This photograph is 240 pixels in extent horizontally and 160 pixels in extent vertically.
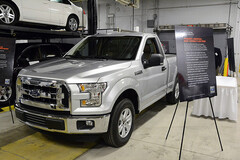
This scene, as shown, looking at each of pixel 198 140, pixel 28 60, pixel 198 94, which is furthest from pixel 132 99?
pixel 28 60

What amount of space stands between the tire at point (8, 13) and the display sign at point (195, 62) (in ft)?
14.7

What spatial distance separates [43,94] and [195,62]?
2.19 meters

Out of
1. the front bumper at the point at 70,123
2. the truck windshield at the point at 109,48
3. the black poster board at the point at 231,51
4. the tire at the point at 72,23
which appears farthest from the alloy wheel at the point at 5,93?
the black poster board at the point at 231,51

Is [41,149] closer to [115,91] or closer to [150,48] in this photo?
[115,91]

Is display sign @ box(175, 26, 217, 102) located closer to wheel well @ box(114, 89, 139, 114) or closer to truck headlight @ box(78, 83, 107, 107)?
wheel well @ box(114, 89, 139, 114)

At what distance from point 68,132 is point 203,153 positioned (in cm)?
201

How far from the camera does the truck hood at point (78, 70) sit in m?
2.79

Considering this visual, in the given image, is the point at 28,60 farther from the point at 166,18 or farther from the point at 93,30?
the point at 166,18

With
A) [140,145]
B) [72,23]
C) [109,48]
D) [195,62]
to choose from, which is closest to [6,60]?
[109,48]

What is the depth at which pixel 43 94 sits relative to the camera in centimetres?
289

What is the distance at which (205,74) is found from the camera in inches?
125

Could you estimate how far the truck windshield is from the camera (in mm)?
3788

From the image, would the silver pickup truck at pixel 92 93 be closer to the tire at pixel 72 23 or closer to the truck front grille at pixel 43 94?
the truck front grille at pixel 43 94

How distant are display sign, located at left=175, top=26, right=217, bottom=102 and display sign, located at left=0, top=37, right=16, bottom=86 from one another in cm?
318
